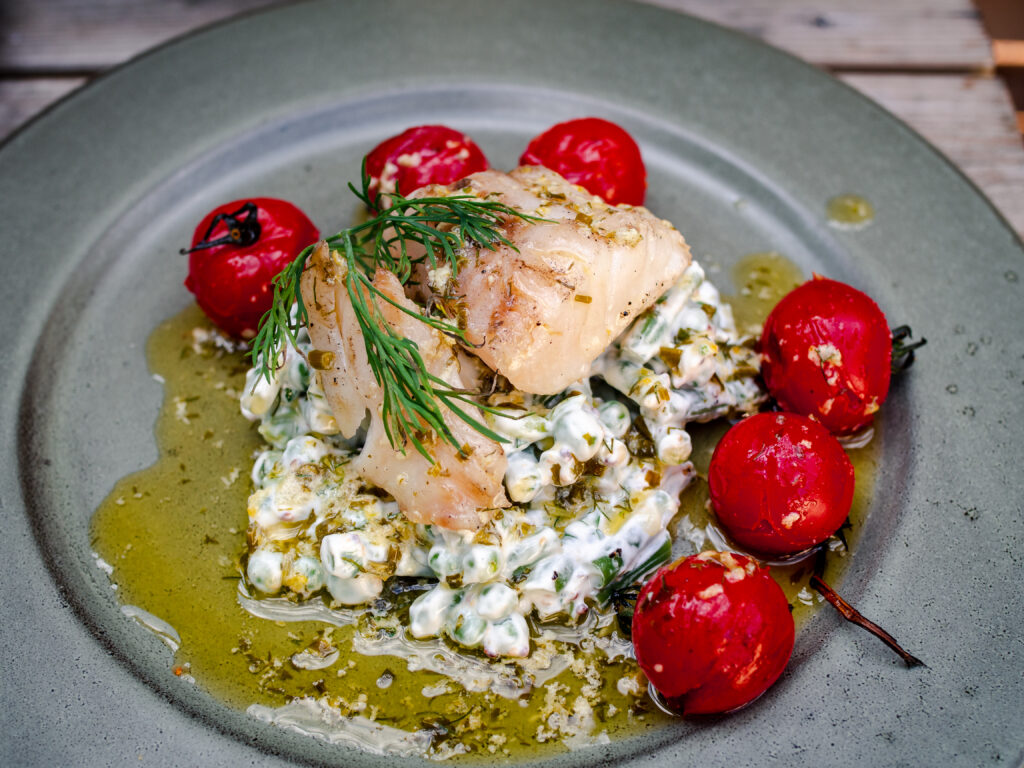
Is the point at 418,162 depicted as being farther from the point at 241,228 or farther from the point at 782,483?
the point at 782,483

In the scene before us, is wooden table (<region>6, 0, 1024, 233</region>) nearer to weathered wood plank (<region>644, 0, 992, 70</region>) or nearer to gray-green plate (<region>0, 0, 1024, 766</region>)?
weathered wood plank (<region>644, 0, 992, 70</region>)

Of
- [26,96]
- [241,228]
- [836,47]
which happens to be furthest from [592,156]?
[26,96]

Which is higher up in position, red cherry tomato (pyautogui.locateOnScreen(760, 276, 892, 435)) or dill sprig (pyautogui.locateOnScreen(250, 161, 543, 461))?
dill sprig (pyautogui.locateOnScreen(250, 161, 543, 461))

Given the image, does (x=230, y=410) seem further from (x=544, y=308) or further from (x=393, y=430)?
(x=544, y=308)

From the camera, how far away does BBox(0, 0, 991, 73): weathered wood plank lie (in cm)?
342

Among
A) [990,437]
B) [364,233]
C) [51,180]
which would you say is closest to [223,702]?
[364,233]

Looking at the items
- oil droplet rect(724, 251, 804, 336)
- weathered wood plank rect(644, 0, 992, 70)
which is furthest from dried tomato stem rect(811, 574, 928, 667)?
weathered wood plank rect(644, 0, 992, 70)

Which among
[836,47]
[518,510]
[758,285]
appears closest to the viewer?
[518,510]

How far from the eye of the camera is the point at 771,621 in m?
1.89

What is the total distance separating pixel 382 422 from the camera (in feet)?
6.64

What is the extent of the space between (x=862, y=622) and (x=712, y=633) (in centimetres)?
44

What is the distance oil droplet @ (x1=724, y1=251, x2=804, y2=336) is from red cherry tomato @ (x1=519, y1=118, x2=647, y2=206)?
0.46 meters

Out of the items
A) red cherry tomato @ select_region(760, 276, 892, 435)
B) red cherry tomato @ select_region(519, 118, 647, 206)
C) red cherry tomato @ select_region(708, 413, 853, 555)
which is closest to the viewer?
red cherry tomato @ select_region(708, 413, 853, 555)

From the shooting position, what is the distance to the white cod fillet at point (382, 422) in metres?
1.96
